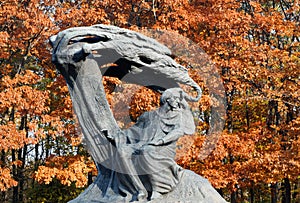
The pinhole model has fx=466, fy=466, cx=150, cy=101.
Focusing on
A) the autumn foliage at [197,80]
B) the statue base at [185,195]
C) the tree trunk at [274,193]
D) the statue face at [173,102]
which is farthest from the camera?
the tree trunk at [274,193]

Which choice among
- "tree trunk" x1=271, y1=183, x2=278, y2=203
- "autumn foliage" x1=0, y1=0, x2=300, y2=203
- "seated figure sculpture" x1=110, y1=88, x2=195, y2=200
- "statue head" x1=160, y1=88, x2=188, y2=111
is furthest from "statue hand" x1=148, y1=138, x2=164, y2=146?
"tree trunk" x1=271, y1=183, x2=278, y2=203

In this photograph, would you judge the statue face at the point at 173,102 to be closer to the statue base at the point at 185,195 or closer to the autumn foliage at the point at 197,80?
the statue base at the point at 185,195

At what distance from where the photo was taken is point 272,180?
11828 mm

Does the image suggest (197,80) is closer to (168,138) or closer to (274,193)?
(168,138)

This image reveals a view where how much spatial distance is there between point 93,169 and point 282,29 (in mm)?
6343

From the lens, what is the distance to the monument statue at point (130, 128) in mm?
5961

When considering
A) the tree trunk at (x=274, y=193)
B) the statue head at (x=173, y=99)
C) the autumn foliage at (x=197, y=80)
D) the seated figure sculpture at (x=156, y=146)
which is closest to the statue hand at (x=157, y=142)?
the seated figure sculpture at (x=156, y=146)

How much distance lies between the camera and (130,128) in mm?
6379

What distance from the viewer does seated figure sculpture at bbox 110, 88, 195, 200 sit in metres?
5.93

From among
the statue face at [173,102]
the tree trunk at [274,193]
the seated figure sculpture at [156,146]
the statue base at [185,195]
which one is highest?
the statue face at [173,102]

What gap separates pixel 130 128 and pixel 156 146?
0.57 metres

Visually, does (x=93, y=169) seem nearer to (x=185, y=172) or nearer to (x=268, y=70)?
(x=268, y=70)

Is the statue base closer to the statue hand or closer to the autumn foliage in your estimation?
the statue hand

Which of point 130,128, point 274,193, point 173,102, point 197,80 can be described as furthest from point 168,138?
point 274,193
